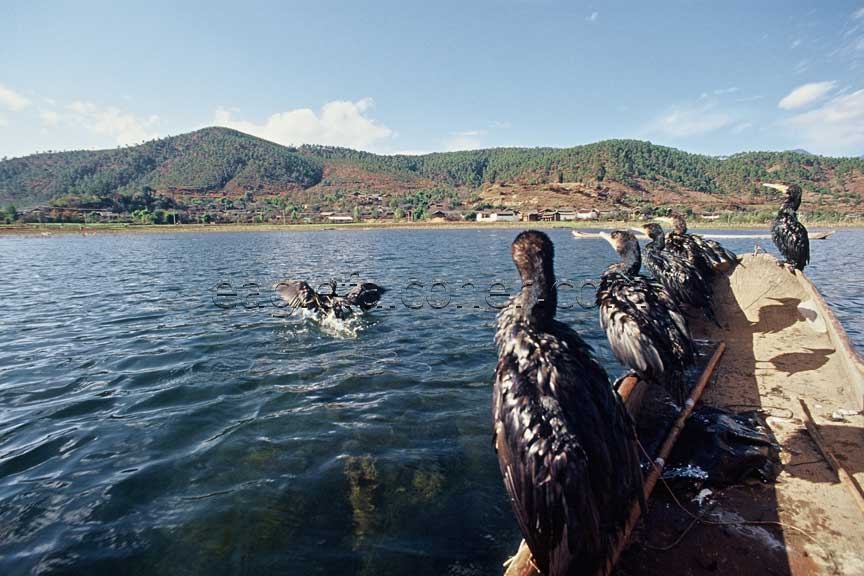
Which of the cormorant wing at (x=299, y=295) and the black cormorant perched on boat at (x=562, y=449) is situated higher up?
the black cormorant perched on boat at (x=562, y=449)

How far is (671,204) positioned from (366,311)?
15159 centimetres

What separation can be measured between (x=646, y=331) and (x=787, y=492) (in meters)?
2.05

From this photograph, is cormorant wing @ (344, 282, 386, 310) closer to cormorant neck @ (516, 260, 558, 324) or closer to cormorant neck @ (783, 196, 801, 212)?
cormorant neck @ (516, 260, 558, 324)

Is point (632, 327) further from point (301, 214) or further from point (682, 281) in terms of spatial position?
point (301, 214)

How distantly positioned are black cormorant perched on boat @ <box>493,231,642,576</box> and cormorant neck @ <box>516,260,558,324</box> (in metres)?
0.02

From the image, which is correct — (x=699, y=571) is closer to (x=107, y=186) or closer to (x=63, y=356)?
(x=63, y=356)

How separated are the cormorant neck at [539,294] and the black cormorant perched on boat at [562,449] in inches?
0.8

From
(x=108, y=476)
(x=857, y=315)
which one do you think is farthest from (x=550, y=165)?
(x=108, y=476)

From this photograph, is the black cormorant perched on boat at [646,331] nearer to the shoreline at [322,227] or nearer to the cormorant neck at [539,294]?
the cormorant neck at [539,294]

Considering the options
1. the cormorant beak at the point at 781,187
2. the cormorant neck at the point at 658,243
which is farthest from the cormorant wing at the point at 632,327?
the cormorant beak at the point at 781,187

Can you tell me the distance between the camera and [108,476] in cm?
527

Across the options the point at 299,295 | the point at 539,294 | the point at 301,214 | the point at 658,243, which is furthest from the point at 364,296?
the point at 301,214

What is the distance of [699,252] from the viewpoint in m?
10.6

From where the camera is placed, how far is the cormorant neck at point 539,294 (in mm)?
3846
